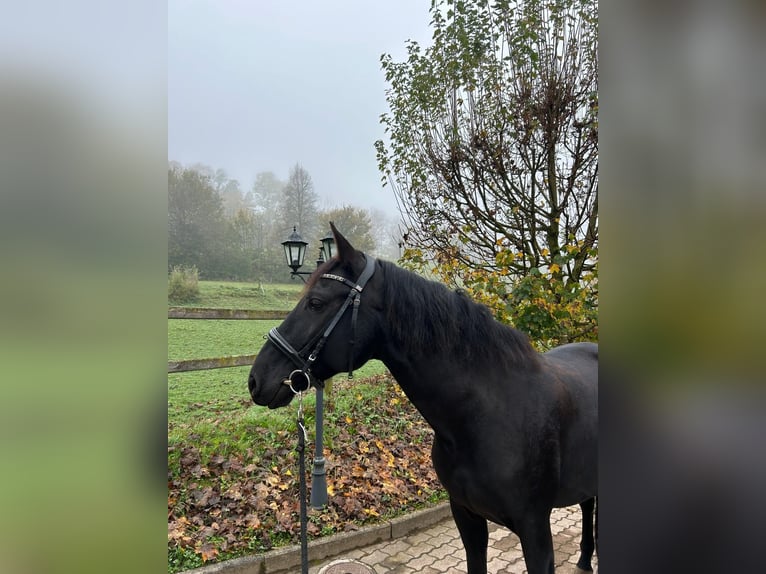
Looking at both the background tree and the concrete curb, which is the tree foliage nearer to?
the background tree

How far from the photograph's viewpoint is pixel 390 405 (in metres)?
6.32

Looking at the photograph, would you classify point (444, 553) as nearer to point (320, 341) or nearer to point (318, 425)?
point (318, 425)

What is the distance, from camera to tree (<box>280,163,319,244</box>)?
7.56 metres

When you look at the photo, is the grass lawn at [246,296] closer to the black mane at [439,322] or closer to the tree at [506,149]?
the tree at [506,149]

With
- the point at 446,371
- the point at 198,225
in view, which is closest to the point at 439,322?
the point at 446,371

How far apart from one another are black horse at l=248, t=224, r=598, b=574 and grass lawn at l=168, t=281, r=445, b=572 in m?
1.74

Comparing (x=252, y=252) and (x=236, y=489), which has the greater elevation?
(x=252, y=252)

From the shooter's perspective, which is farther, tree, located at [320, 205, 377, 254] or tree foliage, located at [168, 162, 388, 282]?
tree, located at [320, 205, 377, 254]

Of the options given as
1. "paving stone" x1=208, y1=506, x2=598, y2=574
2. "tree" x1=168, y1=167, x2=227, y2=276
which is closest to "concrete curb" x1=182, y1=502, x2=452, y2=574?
"paving stone" x1=208, y1=506, x2=598, y2=574
